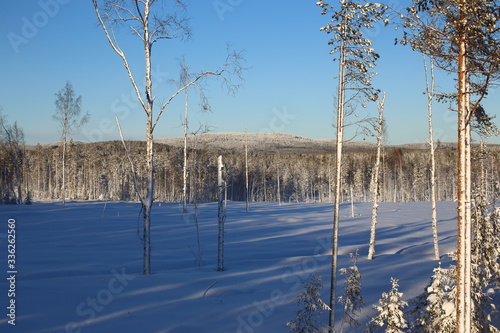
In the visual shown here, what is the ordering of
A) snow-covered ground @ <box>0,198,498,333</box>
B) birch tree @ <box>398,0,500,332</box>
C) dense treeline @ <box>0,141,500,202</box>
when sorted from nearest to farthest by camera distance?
birch tree @ <box>398,0,500,332</box> → snow-covered ground @ <box>0,198,498,333</box> → dense treeline @ <box>0,141,500,202</box>

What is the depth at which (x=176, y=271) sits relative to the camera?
13.1 m

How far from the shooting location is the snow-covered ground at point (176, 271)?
8.23 m

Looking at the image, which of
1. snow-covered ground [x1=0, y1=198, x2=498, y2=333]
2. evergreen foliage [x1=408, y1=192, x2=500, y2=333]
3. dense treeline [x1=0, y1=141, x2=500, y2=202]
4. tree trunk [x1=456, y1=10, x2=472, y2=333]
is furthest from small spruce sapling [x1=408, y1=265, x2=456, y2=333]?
dense treeline [x1=0, y1=141, x2=500, y2=202]

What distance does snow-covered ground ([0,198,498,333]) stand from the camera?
8.23 m

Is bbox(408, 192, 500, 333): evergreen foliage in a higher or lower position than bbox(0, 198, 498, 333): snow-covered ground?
higher

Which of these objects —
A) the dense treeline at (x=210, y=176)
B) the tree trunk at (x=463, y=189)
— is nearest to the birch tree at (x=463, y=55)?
the tree trunk at (x=463, y=189)

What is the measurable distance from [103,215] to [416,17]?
2852 cm

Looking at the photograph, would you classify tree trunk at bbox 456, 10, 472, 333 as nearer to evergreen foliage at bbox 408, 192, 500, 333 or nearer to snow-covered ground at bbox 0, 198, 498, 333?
evergreen foliage at bbox 408, 192, 500, 333

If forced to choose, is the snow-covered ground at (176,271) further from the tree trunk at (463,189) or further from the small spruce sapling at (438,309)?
the tree trunk at (463,189)

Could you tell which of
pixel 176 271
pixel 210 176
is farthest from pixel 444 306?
pixel 210 176

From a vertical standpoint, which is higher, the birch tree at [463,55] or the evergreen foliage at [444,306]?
the birch tree at [463,55]

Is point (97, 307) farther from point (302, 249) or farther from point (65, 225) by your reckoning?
point (65, 225)

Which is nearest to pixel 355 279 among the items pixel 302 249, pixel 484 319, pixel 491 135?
pixel 484 319

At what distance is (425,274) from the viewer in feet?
43.5
